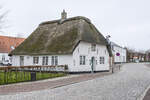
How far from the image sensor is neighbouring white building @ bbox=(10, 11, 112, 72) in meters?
21.6

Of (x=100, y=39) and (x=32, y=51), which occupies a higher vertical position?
(x=100, y=39)

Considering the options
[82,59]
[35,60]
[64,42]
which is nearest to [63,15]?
[64,42]

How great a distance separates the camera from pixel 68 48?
828 inches

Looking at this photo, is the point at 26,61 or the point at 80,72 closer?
the point at 80,72

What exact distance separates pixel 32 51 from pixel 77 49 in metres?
6.83

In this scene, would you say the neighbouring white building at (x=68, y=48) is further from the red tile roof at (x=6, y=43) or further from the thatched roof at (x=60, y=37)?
the red tile roof at (x=6, y=43)

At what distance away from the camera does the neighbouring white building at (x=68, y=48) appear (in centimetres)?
2158

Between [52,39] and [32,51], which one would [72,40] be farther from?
[32,51]

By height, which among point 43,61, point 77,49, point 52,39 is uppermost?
point 52,39

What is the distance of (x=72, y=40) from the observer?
2172cm

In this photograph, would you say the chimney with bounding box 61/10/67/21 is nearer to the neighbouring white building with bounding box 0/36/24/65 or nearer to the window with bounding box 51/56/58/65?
the window with bounding box 51/56/58/65

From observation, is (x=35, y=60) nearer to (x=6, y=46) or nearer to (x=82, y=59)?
(x=82, y=59)

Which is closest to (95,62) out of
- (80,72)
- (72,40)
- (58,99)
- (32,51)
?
(80,72)

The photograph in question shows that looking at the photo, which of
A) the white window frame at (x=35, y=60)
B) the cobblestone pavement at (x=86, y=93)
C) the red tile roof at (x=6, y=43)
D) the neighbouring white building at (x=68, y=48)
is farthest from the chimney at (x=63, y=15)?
the red tile roof at (x=6, y=43)
